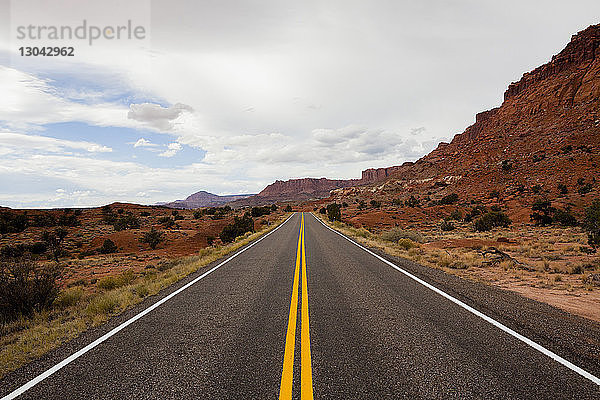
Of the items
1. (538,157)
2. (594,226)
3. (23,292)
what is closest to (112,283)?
(23,292)

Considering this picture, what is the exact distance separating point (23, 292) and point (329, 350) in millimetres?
7633

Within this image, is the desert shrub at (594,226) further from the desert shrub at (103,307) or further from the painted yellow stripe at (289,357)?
the desert shrub at (103,307)

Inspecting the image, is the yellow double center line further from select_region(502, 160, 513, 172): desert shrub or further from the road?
select_region(502, 160, 513, 172): desert shrub

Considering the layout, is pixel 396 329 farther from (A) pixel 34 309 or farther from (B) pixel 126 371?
(A) pixel 34 309

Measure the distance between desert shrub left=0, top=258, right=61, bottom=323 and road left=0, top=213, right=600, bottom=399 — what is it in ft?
8.99

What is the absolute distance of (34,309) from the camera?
285 inches

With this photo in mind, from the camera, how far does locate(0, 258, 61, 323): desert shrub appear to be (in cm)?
706

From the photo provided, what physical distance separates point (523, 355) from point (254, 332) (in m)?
4.04

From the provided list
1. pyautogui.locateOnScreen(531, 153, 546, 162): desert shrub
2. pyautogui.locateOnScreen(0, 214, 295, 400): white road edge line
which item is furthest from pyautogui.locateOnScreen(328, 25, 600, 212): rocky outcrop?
pyautogui.locateOnScreen(0, 214, 295, 400): white road edge line

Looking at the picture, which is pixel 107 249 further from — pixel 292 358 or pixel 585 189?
pixel 585 189

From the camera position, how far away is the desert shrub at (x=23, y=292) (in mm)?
7059

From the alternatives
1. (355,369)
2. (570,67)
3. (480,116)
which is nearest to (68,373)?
(355,369)

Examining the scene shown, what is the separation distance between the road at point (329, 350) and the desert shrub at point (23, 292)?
2.74 meters

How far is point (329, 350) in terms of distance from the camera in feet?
14.7
